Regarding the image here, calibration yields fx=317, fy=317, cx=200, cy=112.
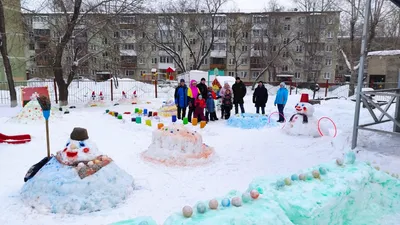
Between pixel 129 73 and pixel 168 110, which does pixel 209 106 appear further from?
pixel 129 73

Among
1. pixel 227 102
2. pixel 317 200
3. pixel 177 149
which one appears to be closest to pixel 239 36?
pixel 227 102

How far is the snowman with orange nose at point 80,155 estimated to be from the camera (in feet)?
16.0

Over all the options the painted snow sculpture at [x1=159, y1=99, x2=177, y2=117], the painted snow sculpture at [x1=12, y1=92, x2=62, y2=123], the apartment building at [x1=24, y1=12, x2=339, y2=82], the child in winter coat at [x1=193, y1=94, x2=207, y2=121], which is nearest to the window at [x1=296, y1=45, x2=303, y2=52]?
the apartment building at [x1=24, y1=12, x2=339, y2=82]

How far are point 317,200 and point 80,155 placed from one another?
351 centimetres

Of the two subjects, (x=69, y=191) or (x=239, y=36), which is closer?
(x=69, y=191)

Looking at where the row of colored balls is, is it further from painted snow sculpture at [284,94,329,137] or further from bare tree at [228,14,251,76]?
bare tree at [228,14,251,76]

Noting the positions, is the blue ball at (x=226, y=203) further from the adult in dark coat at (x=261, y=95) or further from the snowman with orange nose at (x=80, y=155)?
the adult in dark coat at (x=261, y=95)

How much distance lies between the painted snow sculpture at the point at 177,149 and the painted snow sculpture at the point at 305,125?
3224 millimetres

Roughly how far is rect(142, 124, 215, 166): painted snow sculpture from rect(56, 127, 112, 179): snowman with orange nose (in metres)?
2.07

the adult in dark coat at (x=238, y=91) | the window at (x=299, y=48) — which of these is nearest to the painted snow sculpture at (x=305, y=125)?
the adult in dark coat at (x=238, y=91)

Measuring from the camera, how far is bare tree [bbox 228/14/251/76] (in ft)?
131

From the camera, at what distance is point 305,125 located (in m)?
9.27

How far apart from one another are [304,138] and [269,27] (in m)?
34.1

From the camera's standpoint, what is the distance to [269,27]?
40.5 m
